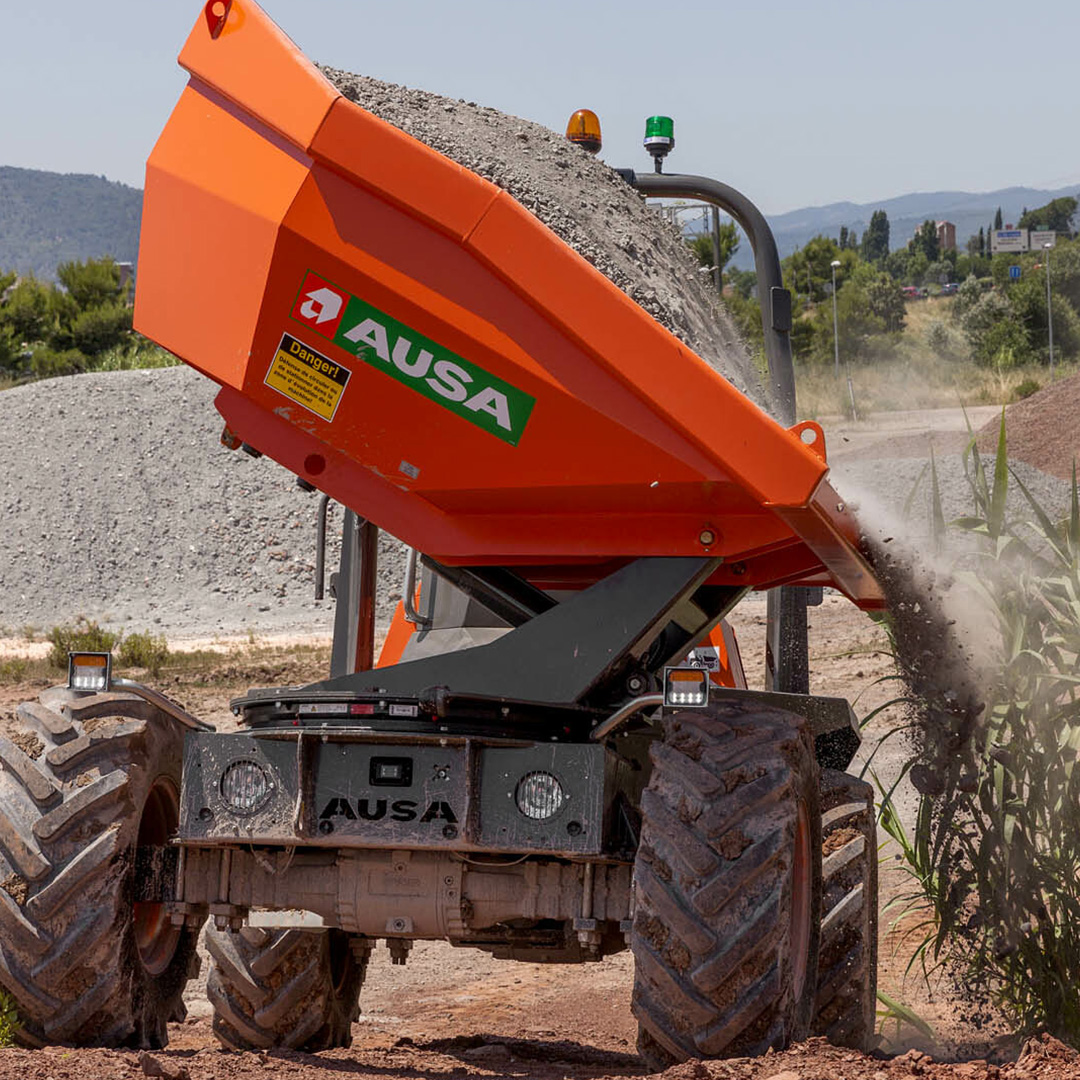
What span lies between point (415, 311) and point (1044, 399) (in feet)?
84.9

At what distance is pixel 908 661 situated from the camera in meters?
6.25

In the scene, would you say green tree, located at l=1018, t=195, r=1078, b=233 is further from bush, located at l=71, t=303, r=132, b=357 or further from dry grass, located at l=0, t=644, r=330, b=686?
dry grass, located at l=0, t=644, r=330, b=686

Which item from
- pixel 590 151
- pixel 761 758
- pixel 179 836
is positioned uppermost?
pixel 590 151

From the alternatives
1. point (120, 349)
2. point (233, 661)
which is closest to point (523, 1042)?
point (233, 661)

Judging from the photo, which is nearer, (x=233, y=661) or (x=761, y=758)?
(x=761, y=758)

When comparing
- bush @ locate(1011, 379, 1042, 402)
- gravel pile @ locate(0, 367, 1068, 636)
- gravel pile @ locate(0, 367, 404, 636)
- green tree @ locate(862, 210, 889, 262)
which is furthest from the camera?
green tree @ locate(862, 210, 889, 262)

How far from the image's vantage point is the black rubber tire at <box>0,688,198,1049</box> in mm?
5297

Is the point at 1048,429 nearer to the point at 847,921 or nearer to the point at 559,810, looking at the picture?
the point at 847,921

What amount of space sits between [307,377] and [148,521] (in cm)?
2434

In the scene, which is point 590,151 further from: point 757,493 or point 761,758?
point 761,758

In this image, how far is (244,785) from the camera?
17.6 ft

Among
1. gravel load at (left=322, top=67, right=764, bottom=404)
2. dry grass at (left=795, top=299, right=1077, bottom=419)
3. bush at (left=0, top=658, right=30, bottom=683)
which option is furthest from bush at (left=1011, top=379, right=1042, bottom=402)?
gravel load at (left=322, top=67, right=764, bottom=404)

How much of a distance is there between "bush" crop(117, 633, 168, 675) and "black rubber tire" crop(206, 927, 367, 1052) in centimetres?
1282

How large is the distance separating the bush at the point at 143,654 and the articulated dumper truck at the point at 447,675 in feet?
44.9
